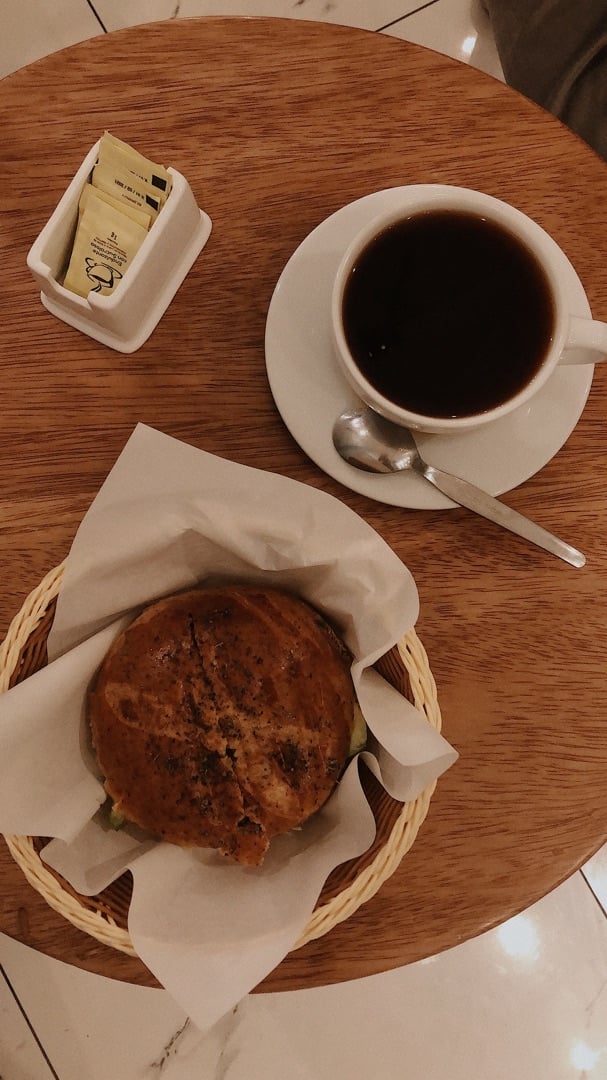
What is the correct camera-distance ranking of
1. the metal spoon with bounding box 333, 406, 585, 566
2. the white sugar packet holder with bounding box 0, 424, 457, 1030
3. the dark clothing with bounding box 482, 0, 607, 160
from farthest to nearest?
1. the dark clothing with bounding box 482, 0, 607, 160
2. the metal spoon with bounding box 333, 406, 585, 566
3. the white sugar packet holder with bounding box 0, 424, 457, 1030

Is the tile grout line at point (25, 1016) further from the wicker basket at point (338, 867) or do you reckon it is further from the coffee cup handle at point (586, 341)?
the coffee cup handle at point (586, 341)

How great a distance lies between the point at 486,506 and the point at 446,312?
17 centimetres

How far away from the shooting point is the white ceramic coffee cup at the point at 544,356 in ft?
2.09

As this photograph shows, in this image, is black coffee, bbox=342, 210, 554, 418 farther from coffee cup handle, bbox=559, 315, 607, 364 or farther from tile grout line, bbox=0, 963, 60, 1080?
tile grout line, bbox=0, 963, 60, 1080

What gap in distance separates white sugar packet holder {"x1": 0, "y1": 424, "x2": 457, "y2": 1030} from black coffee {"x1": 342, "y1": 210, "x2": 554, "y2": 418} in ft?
0.47

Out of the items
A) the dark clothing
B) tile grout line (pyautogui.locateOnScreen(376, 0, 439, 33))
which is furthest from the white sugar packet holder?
tile grout line (pyautogui.locateOnScreen(376, 0, 439, 33))

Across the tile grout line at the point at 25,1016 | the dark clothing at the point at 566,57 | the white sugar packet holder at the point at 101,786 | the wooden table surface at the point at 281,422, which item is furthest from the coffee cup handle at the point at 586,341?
the tile grout line at the point at 25,1016

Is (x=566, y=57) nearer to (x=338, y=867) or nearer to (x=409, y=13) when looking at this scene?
(x=409, y=13)

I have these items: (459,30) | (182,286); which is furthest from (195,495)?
(459,30)

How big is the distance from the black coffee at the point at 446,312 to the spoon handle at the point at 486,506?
0.18 feet

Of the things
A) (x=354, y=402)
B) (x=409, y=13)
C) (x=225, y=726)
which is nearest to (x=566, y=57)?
(x=409, y=13)

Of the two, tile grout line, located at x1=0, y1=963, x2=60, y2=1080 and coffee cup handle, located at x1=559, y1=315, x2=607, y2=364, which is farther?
tile grout line, located at x1=0, y1=963, x2=60, y2=1080

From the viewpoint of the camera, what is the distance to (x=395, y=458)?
27.3 inches

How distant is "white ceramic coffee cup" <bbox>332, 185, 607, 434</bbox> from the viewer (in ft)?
2.09
